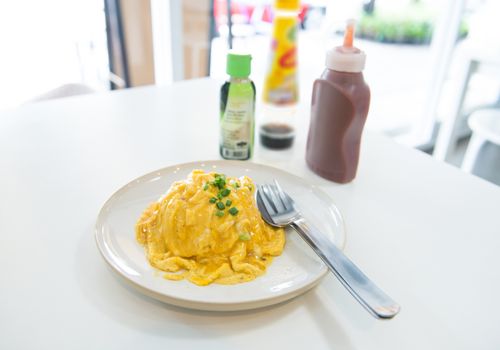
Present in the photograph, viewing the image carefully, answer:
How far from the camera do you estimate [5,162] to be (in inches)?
31.4

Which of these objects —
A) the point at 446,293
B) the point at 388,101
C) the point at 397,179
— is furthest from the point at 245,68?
the point at 388,101

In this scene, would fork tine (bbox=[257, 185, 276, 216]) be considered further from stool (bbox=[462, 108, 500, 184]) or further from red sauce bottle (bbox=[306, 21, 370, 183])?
stool (bbox=[462, 108, 500, 184])

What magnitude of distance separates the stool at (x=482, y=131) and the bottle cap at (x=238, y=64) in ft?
3.92

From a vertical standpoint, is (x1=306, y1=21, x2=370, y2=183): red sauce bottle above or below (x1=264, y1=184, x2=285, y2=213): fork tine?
above

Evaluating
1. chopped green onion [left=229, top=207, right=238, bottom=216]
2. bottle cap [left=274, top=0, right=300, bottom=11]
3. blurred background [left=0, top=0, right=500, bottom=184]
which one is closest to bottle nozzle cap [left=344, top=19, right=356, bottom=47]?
bottle cap [left=274, top=0, right=300, bottom=11]

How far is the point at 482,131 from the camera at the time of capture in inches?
60.0

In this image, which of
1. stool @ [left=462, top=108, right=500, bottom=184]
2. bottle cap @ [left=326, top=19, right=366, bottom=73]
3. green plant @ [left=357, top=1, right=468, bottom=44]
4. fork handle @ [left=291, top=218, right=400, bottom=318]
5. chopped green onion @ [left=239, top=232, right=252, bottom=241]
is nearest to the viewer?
fork handle @ [left=291, top=218, right=400, bottom=318]

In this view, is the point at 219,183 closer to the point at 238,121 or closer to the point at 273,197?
the point at 273,197

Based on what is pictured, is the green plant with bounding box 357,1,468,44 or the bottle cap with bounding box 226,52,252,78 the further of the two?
the green plant with bounding box 357,1,468,44

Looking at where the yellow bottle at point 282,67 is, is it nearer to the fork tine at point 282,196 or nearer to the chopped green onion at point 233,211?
the fork tine at point 282,196

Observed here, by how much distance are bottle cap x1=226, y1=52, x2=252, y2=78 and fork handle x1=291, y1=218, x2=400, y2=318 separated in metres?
0.32

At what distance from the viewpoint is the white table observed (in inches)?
18.0

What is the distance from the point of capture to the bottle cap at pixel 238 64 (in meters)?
0.73

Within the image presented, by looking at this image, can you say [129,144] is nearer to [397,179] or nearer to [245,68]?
[245,68]
